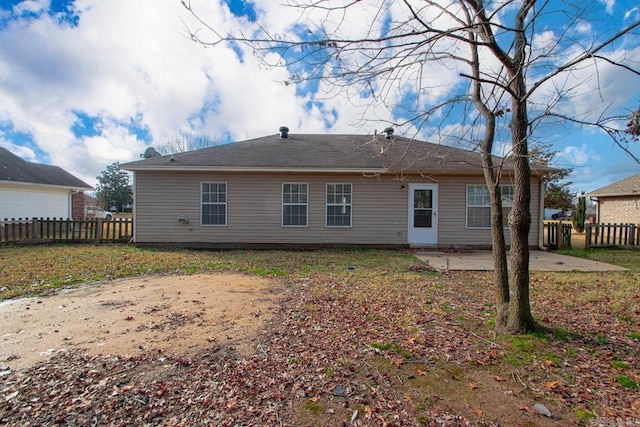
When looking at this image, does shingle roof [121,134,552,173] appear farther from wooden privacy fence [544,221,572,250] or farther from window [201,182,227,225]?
wooden privacy fence [544,221,572,250]

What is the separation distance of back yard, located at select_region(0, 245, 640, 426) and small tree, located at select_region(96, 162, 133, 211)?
4298cm

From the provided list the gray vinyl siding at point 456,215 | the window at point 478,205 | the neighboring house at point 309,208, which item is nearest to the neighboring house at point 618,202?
the neighboring house at point 309,208

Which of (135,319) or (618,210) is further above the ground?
(618,210)

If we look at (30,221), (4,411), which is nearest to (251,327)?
(4,411)

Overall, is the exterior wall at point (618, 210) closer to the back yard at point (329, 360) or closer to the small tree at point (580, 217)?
the small tree at point (580, 217)

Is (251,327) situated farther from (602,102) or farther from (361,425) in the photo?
(602,102)

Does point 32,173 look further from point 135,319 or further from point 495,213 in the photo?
point 495,213

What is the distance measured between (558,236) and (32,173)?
2435 centimetres

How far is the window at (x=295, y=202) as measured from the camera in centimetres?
1040

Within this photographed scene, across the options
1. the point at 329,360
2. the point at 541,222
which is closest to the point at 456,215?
the point at 541,222

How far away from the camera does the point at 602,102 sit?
293 cm

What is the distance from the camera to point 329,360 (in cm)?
287

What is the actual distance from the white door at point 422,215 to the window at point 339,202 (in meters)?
2.08

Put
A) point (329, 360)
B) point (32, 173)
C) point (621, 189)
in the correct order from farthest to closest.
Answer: point (621, 189), point (32, 173), point (329, 360)
